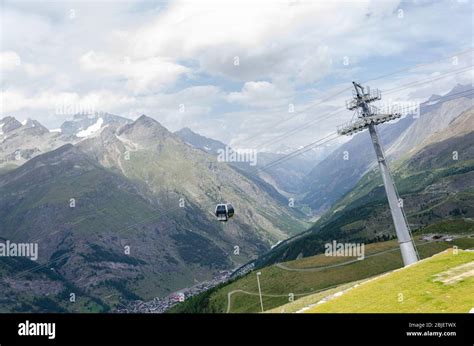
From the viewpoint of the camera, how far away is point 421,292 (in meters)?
42.6

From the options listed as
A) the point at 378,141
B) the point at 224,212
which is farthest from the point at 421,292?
the point at 224,212

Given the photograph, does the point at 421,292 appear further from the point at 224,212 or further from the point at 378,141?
the point at 224,212

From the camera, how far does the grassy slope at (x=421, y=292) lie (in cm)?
3703

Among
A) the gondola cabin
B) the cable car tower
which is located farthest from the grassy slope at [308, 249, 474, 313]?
the gondola cabin

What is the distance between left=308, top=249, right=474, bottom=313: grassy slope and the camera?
3703 centimetres

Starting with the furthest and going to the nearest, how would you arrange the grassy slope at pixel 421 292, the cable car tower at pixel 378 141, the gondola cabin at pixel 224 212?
the gondola cabin at pixel 224 212 < the cable car tower at pixel 378 141 < the grassy slope at pixel 421 292

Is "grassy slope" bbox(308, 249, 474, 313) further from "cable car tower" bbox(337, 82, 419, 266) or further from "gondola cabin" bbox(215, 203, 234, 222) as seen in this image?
"gondola cabin" bbox(215, 203, 234, 222)

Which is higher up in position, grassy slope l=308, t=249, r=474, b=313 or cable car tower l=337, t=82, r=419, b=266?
cable car tower l=337, t=82, r=419, b=266

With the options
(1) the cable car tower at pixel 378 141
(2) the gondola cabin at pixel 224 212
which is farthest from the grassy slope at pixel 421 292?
(2) the gondola cabin at pixel 224 212

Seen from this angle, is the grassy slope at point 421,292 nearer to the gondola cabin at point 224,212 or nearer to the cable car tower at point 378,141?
the cable car tower at point 378,141
